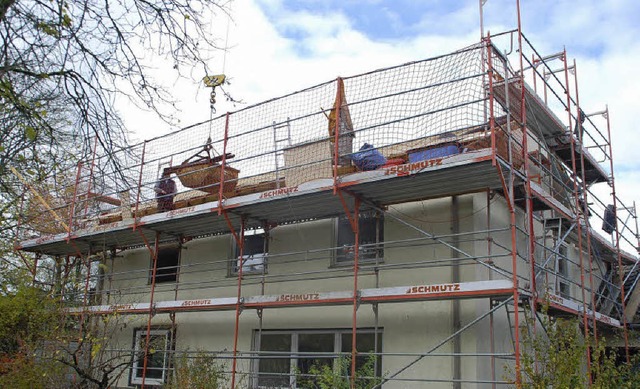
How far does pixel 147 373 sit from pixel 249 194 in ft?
17.1

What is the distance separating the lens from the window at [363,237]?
37.0 ft

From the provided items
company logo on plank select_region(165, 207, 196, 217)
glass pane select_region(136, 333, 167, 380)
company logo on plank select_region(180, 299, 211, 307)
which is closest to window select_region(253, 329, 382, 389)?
company logo on plank select_region(180, 299, 211, 307)

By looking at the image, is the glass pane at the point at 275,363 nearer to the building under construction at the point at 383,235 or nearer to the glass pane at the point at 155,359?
the building under construction at the point at 383,235

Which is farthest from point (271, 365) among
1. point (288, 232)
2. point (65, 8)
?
point (65, 8)

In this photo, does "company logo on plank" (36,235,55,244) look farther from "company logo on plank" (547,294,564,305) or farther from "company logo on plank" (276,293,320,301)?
"company logo on plank" (547,294,564,305)

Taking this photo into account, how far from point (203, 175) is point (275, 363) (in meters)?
3.88

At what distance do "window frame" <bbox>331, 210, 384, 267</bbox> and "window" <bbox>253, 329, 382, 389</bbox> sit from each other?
4.05 feet

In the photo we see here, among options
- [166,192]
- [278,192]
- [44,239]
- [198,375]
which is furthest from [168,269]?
[278,192]

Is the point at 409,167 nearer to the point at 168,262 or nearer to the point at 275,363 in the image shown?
the point at 275,363

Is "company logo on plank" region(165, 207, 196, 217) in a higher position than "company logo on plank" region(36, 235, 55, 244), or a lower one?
higher

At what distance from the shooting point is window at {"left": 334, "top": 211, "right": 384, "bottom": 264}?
37.0ft

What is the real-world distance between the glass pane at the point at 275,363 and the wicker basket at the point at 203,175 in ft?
9.71

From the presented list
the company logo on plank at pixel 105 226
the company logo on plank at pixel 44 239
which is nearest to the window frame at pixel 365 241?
the company logo on plank at pixel 105 226

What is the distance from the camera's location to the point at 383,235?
11281 mm
